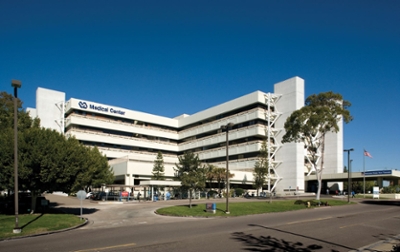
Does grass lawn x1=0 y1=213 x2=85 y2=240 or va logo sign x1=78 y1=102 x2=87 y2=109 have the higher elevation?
va logo sign x1=78 y1=102 x2=87 y2=109

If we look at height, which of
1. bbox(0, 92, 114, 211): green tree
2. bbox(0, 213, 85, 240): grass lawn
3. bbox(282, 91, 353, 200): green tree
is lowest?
bbox(0, 213, 85, 240): grass lawn

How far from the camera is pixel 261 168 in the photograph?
6097cm

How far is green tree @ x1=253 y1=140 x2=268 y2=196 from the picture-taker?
61219mm

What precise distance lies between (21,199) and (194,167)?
739 inches

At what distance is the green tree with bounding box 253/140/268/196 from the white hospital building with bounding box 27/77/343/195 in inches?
103

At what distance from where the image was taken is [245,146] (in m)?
74.2

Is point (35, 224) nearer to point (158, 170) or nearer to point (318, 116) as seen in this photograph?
point (318, 116)

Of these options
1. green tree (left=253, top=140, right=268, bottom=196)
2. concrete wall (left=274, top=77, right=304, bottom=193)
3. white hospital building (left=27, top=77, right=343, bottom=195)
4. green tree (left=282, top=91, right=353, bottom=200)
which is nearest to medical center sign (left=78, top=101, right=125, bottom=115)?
white hospital building (left=27, top=77, right=343, bottom=195)

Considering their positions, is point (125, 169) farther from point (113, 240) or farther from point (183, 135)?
point (113, 240)

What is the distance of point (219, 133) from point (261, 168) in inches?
906

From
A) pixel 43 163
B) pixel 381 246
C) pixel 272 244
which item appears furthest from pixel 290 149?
pixel 272 244

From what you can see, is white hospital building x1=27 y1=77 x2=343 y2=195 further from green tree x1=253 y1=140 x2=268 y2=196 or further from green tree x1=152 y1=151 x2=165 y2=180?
green tree x1=253 y1=140 x2=268 y2=196

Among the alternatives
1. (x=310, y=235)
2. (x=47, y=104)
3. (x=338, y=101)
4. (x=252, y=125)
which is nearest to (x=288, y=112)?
(x=252, y=125)

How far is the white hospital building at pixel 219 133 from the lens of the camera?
231 ft
